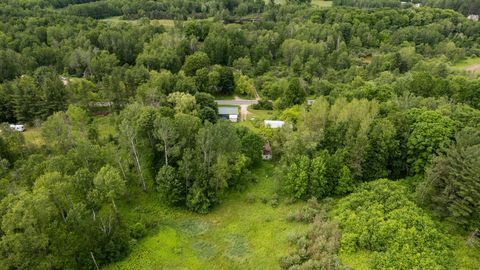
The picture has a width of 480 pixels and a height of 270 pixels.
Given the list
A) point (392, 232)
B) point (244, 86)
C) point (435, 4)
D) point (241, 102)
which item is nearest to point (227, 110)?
point (241, 102)

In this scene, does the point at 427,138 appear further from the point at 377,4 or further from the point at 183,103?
the point at 377,4

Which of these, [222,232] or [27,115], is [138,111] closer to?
[222,232]

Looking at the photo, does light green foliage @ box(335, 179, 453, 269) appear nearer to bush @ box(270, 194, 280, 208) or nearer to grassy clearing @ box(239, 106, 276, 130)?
bush @ box(270, 194, 280, 208)

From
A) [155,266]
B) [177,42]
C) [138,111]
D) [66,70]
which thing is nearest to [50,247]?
[155,266]

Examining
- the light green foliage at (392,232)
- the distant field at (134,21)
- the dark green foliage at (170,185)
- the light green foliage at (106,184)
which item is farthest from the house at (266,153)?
the distant field at (134,21)

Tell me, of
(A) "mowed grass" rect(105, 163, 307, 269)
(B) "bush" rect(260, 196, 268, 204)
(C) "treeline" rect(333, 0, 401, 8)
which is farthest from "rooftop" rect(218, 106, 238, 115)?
(C) "treeline" rect(333, 0, 401, 8)

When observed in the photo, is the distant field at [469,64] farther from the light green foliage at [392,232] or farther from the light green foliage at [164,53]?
the light green foliage at [392,232]
